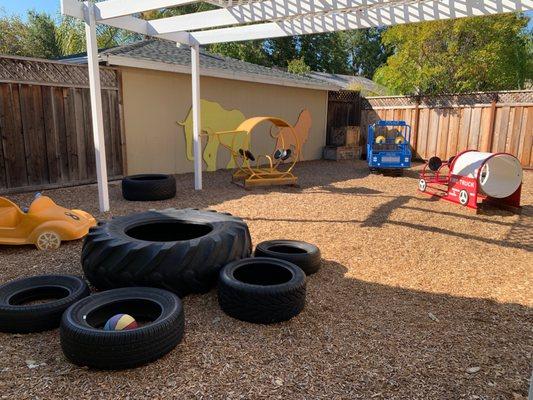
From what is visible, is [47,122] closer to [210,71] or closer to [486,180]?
[210,71]

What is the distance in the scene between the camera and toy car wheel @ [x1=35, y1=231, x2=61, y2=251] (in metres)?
4.28

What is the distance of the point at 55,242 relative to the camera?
4.35 meters

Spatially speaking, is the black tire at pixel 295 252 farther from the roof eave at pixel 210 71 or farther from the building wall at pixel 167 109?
the roof eave at pixel 210 71

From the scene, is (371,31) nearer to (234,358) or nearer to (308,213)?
(308,213)

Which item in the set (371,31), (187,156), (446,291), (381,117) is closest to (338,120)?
(381,117)

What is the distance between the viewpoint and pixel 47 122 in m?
7.57

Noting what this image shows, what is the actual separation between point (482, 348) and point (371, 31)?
46131 mm

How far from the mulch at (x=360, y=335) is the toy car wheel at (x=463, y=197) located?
1.09 meters

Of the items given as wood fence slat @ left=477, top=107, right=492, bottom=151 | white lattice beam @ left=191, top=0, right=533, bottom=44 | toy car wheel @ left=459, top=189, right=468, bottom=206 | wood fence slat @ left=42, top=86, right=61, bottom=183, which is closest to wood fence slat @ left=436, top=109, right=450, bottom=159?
wood fence slat @ left=477, top=107, right=492, bottom=151

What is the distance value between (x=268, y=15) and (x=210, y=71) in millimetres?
4921

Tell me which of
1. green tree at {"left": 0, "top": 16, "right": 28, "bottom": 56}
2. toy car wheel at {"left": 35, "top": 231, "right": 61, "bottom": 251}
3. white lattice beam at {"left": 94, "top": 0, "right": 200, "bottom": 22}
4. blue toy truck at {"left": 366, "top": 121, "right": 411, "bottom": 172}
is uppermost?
green tree at {"left": 0, "top": 16, "right": 28, "bottom": 56}

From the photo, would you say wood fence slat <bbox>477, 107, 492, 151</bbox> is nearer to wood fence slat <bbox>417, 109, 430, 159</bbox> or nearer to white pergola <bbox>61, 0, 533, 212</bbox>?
wood fence slat <bbox>417, 109, 430, 159</bbox>

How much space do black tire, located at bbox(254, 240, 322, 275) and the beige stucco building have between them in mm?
6075

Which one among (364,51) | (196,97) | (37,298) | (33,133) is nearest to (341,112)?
(196,97)
